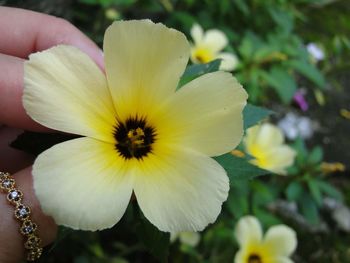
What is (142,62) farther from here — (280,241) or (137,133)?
(280,241)

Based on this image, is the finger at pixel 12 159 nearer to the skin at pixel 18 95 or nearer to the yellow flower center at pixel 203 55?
the skin at pixel 18 95

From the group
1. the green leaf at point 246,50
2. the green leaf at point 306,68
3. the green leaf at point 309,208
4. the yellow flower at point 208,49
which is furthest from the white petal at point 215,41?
the green leaf at point 309,208

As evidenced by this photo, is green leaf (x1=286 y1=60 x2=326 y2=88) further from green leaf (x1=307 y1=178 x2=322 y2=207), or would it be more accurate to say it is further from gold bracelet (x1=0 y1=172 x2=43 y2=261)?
gold bracelet (x1=0 y1=172 x2=43 y2=261)

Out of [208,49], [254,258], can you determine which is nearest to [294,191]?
[254,258]

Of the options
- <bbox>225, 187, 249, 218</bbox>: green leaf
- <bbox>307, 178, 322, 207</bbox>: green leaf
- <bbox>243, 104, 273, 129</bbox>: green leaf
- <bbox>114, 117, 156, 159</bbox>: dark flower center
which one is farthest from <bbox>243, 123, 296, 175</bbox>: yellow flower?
<bbox>114, 117, 156, 159</bbox>: dark flower center

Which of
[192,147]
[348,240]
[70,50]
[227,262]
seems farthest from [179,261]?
[70,50]

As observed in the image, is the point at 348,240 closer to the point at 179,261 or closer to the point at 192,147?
the point at 179,261
